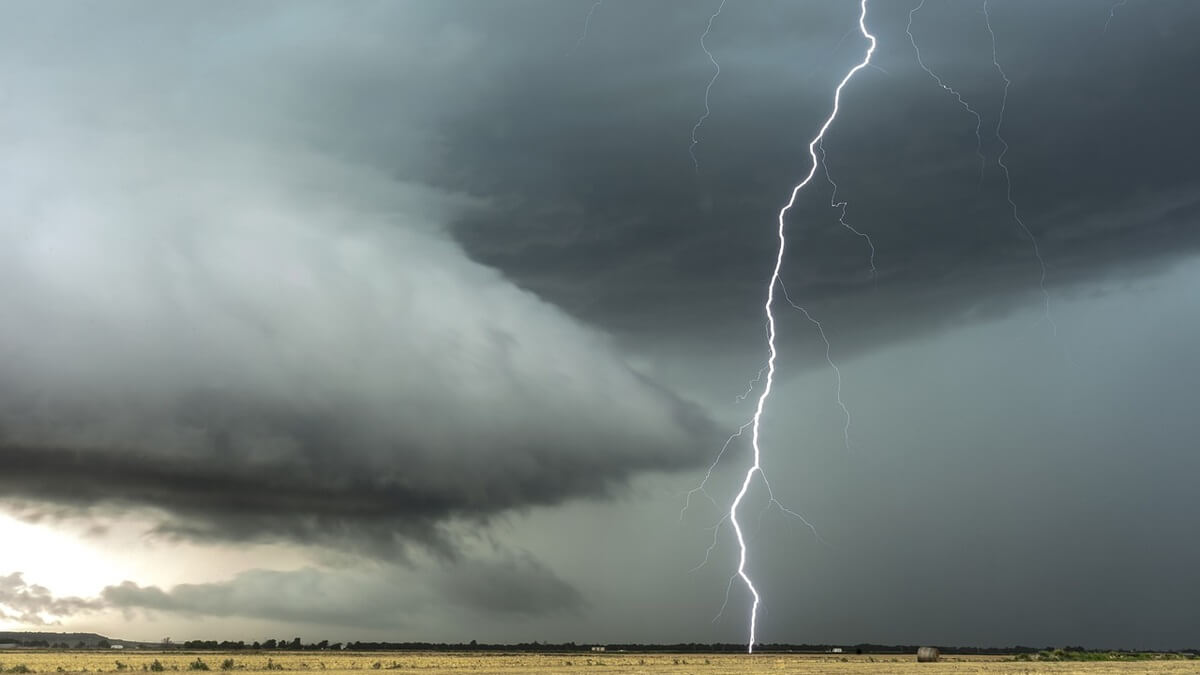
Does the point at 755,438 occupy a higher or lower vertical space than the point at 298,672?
higher

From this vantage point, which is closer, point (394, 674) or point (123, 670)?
point (394, 674)

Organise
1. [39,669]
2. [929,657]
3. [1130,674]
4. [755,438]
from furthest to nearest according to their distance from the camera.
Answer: [929,657], [39,669], [1130,674], [755,438]

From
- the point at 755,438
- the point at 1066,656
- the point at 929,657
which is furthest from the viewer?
the point at 1066,656

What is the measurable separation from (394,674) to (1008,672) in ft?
125

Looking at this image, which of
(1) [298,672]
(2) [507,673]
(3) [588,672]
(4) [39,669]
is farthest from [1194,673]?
(4) [39,669]

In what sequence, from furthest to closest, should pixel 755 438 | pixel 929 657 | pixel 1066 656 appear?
pixel 1066 656 < pixel 929 657 < pixel 755 438

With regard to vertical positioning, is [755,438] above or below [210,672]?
above

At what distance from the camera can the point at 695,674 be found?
58.0 m

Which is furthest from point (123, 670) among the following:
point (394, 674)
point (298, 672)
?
point (394, 674)

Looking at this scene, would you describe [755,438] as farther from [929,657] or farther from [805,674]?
[929,657]

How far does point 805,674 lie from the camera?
59719 millimetres

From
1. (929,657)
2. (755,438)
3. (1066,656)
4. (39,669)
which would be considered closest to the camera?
(755,438)

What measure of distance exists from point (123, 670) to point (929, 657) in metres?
70.1

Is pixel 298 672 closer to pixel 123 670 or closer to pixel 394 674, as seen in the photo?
pixel 394 674
